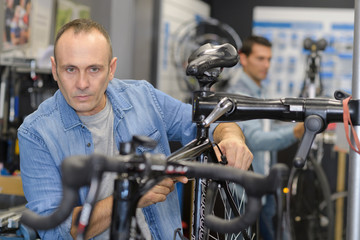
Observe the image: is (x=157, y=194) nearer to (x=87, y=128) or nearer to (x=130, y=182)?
(x=130, y=182)

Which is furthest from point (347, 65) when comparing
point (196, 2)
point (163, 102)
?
point (163, 102)

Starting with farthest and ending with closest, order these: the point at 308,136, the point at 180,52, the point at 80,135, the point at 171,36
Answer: the point at 180,52
the point at 171,36
the point at 80,135
the point at 308,136

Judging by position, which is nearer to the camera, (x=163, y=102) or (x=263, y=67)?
(x=163, y=102)

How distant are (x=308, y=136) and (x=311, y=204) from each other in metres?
3.65

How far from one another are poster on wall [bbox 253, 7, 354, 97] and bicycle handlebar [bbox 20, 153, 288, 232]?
6.00 m

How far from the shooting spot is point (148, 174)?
99cm

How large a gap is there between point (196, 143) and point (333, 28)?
5819 millimetres

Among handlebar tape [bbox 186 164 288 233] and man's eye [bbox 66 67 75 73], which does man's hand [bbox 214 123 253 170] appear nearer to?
man's eye [bbox 66 67 75 73]

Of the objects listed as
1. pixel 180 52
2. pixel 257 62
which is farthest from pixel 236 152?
pixel 180 52

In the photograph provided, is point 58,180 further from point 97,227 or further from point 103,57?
point 103,57

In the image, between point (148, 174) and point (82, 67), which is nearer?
point (148, 174)

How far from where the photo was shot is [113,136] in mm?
1925

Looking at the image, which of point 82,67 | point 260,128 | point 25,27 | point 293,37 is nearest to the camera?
point 82,67

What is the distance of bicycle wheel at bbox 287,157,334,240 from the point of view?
461 cm
